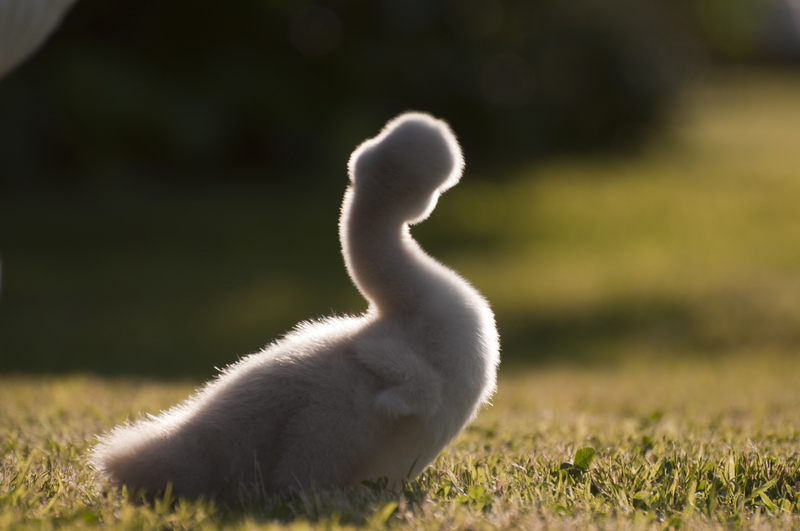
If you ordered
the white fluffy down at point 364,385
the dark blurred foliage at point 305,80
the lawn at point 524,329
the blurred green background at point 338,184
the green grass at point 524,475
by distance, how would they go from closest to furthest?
the green grass at point 524,475 → the white fluffy down at point 364,385 → the lawn at point 524,329 → the blurred green background at point 338,184 → the dark blurred foliage at point 305,80

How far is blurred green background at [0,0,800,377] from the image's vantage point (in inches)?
453

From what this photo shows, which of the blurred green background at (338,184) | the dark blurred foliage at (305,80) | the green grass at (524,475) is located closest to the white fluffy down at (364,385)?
the green grass at (524,475)

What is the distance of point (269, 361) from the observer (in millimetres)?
3281

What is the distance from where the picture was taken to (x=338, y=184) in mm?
19109

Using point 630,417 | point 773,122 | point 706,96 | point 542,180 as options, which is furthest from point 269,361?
point 706,96

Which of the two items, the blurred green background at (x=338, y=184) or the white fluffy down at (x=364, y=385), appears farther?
the blurred green background at (x=338, y=184)

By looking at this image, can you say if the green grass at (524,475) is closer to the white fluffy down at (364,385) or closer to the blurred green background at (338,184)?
the white fluffy down at (364,385)

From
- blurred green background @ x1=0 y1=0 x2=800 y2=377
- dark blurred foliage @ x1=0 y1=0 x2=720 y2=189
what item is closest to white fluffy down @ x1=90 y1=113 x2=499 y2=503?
blurred green background @ x1=0 y1=0 x2=800 y2=377

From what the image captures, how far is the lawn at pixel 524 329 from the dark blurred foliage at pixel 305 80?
1238 millimetres

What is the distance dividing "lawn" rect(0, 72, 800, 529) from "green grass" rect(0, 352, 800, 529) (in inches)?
0.5

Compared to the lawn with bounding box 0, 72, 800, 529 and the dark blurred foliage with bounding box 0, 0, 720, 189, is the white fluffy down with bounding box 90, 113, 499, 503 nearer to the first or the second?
the lawn with bounding box 0, 72, 800, 529

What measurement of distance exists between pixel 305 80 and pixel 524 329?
7.89 m

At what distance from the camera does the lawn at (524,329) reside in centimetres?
321

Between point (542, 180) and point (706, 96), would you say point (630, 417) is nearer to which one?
point (542, 180)
